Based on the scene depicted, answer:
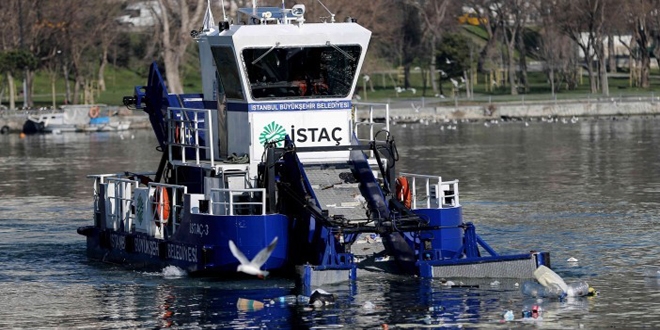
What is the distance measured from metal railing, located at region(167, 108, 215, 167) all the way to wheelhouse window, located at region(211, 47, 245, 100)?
0.68 meters

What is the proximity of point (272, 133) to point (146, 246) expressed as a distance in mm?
3900

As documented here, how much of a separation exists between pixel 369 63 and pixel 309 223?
9086 cm

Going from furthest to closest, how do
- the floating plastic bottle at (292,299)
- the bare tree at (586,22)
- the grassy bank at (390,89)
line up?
1. the bare tree at (586,22)
2. the grassy bank at (390,89)
3. the floating plastic bottle at (292,299)

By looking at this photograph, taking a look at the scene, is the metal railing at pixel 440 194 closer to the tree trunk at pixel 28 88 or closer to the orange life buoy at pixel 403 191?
the orange life buoy at pixel 403 191

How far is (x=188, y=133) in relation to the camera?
30.4 metres

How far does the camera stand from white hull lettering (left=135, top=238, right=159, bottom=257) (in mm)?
29375

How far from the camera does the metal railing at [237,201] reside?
85.9 ft

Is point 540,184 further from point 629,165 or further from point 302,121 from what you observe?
point 302,121

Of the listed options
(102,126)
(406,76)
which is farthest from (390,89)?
(102,126)

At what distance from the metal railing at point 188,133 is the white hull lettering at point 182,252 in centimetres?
175

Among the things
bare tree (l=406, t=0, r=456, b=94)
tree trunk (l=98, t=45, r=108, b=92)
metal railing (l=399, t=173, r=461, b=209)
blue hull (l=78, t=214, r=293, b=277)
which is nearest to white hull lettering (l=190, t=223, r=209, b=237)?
blue hull (l=78, t=214, r=293, b=277)

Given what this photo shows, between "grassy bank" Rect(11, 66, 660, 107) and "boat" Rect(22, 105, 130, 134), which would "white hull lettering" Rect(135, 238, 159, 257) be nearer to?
"boat" Rect(22, 105, 130, 134)

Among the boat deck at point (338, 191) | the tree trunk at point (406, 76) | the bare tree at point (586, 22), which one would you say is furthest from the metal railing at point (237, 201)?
the tree trunk at point (406, 76)

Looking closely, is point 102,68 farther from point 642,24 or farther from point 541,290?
point 541,290
